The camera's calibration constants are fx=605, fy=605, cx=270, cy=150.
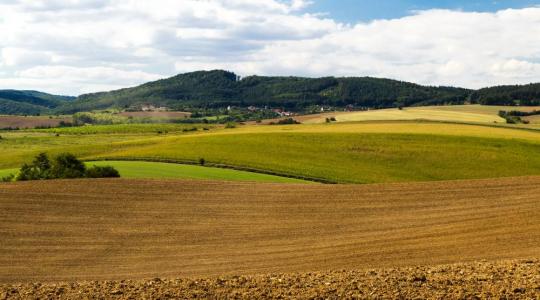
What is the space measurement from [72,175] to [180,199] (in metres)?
13.8

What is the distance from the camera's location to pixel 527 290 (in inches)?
527

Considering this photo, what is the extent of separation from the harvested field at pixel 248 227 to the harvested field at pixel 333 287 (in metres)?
5.50

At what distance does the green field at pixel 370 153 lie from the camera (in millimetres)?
51188

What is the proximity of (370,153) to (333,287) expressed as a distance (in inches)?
1813

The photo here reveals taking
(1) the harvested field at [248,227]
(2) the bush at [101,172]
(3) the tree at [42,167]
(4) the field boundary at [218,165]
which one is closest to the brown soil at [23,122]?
(4) the field boundary at [218,165]

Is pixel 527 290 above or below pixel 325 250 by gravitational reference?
above

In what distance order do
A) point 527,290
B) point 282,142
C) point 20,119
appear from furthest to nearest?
1. point 20,119
2. point 282,142
3. point 527,290

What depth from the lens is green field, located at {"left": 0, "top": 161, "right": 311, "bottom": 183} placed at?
47625 millimetres

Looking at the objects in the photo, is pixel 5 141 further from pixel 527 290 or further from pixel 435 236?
pixel 527 290

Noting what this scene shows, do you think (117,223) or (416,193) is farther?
(416,193)

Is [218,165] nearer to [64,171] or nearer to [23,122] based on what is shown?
[64,171]

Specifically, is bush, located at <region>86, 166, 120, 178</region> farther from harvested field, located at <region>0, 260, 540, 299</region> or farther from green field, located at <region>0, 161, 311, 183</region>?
harvested field, located at <region>0, 260, 540, 299</region>

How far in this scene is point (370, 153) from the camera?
59125 millimetres

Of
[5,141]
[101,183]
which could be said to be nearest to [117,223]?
[101,183]
